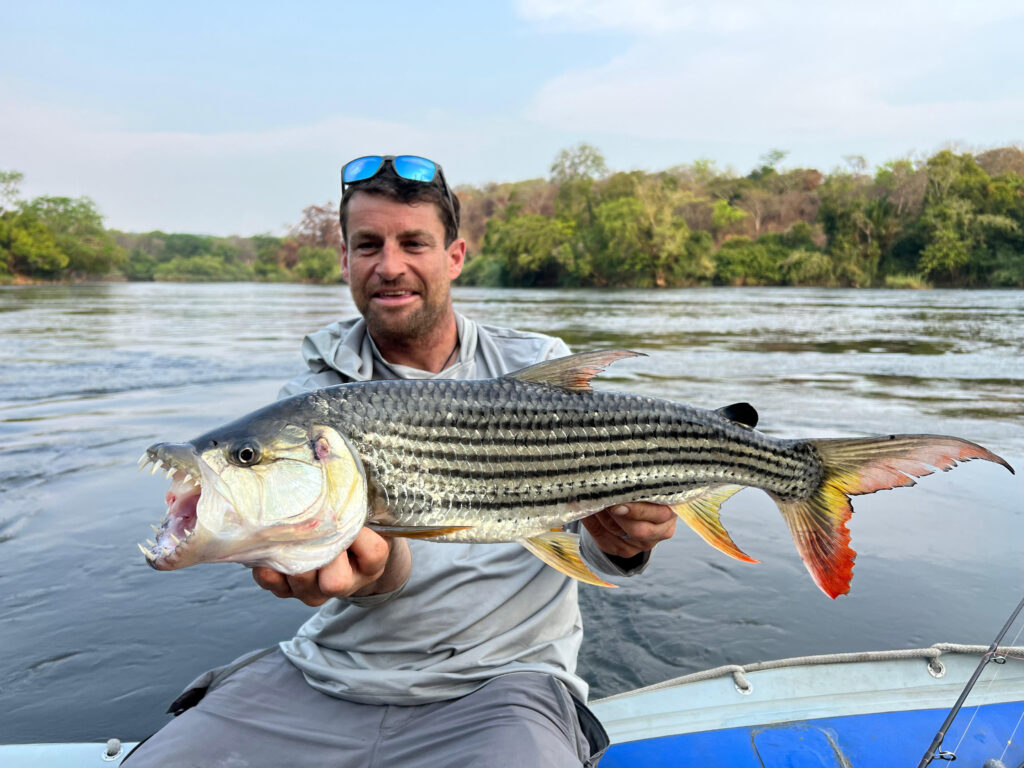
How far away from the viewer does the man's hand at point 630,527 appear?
2668 mm

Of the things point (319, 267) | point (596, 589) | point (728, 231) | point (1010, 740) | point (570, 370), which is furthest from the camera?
point (319, 267)

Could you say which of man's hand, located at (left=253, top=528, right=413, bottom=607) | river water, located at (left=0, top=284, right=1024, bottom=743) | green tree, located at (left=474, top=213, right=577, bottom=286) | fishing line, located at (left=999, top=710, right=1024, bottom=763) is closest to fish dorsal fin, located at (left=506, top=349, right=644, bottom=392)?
man's hand, located at (left=253, top=528, right=413, bottom=607)

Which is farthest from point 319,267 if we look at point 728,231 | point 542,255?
point 728,231

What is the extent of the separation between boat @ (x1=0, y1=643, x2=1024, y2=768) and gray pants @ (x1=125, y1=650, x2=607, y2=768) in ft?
2.27

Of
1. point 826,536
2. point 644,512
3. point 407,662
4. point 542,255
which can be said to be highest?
point 542,255

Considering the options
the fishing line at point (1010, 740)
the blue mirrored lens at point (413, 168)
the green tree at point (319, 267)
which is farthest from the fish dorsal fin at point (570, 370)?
the green tree at point (319, 267)

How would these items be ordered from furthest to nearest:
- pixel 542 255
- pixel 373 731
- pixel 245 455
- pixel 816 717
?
pixel 542 255, pixel 816 717, pixel 373 731, pixel 245 455

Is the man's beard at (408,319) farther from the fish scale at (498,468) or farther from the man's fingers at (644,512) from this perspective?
the man's fingers at (644,512)

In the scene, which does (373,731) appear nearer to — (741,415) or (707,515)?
(707,515)

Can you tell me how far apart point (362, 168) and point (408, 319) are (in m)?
0.80

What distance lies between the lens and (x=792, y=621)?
5273mm

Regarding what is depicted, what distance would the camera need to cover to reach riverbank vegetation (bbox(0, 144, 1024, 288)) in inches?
2456

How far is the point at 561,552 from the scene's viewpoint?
2488 millimetres

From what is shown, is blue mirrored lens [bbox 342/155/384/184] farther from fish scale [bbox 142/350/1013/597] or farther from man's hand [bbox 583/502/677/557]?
man's hand [bbox 583/502/677/557]
